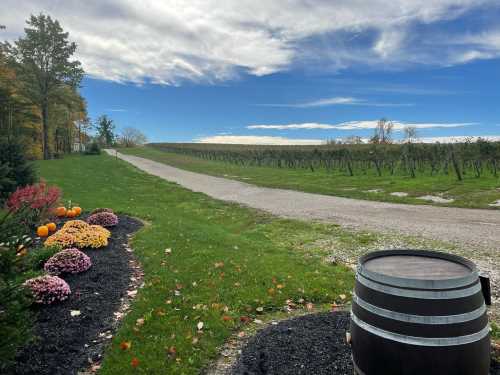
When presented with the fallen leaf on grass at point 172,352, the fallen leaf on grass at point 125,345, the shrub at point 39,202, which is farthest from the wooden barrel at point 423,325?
the shrub at point 39,202

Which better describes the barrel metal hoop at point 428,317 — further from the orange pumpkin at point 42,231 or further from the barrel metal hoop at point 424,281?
the orange pumpkin at point 42,231

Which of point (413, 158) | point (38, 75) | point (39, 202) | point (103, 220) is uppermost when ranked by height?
point (38, 75)

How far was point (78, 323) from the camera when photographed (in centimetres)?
479

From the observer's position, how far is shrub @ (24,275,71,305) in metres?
5.04

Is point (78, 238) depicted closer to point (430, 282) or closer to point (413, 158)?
point (430, 282)

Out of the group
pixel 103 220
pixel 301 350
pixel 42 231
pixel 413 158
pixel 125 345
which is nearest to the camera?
pixel 301 350

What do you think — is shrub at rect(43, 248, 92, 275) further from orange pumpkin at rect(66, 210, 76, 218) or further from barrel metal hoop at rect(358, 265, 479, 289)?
barrel metal hoop at rect(358, 265, 479, 289)

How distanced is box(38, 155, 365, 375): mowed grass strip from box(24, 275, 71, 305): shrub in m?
1.12

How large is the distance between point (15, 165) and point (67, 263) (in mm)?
8742

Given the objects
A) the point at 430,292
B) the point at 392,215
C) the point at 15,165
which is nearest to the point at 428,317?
the point at 430,292

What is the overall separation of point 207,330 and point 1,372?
2255 millimetres

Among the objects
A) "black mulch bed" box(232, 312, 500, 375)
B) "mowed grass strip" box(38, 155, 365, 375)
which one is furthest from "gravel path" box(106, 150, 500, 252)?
"black mulch bed" box(232, 312, 500, 375)

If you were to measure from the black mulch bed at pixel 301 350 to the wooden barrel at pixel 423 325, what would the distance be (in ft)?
3.44

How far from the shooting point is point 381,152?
32.7 m
